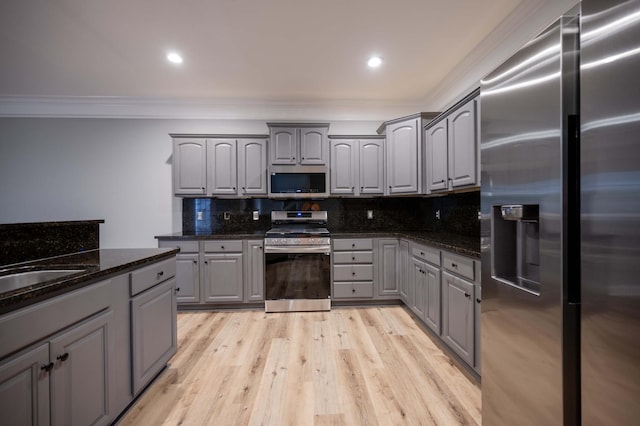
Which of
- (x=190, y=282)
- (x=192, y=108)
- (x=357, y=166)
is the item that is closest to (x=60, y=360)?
(x=190, y=282)

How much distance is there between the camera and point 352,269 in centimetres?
328

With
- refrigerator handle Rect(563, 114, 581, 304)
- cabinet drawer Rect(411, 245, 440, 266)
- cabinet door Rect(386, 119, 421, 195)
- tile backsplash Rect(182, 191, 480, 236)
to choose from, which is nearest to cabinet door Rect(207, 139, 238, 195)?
tile backsplash Rect(182, 191, 480, 236)

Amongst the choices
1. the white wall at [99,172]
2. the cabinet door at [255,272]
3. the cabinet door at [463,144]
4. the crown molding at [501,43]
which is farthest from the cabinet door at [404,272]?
the white wall at [99,172]

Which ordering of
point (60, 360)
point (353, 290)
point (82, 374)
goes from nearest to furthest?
point (60, 360), point (82, 374), point (353, 290)

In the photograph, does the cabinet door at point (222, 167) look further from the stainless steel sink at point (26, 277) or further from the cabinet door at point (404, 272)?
the cabinet door at point (404, 272)

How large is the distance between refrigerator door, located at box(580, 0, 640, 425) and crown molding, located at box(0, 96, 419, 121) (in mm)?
3160

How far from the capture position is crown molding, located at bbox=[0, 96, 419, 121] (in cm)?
361

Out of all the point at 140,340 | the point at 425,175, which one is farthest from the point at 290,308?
the point at 425,175

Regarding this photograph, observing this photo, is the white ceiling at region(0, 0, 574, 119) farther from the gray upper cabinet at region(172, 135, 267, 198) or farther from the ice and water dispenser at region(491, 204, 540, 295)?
the ice and water dispenser at region(491, 204, 540, 295)

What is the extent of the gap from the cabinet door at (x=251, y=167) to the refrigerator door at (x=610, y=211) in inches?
121

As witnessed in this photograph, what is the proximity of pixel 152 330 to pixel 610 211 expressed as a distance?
Answer: 7.58 feet

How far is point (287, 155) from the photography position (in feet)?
11.3

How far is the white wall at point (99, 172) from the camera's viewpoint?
3.63 m

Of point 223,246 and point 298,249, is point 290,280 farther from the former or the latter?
point 223,246
